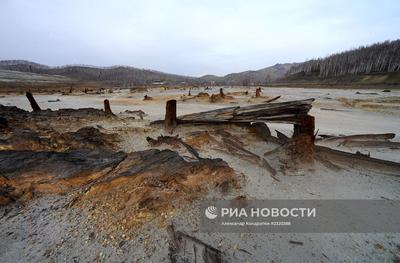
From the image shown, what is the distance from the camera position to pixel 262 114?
5.36 m

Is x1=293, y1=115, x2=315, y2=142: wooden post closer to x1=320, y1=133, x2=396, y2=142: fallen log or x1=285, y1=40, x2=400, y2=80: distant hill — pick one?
x1=320, y1=133, x2=396, y2=142: fallen log

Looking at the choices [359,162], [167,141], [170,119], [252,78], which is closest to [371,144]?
[359,162]

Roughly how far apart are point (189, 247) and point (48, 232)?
1.92 meters

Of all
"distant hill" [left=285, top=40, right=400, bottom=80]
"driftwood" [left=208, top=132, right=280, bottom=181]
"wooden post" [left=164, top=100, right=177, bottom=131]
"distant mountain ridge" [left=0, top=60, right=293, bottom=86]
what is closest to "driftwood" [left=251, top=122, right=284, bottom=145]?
"driftwood" [left=208, top=132, right=280, bottom=181]

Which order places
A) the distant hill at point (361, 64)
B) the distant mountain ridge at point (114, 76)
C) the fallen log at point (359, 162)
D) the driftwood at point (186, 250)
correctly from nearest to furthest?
the driftwood at point (186, 250)
the fallen log at point (359, 162)
the distant hill at point (361, 64)
the distant mountain ridge at point (114, 76)

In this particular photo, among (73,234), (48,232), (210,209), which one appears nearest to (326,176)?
(210,209)

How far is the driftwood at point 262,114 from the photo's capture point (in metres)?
4.72

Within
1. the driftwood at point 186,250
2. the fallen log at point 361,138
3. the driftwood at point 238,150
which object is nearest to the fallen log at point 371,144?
the fallen log at point 361,138

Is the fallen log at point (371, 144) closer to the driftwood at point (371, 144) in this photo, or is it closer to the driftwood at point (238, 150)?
the driftwood at point (371, 144)

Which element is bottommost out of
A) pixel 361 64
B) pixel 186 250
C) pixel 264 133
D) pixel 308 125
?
pixel 186 250

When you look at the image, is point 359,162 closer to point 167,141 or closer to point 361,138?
point 361,138

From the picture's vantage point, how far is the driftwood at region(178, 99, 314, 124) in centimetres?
472

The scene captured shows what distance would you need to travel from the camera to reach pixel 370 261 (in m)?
2.46

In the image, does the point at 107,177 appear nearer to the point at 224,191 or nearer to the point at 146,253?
the point at 146,253
